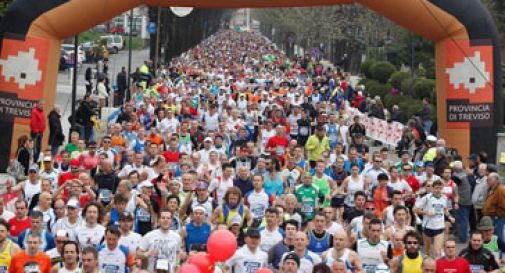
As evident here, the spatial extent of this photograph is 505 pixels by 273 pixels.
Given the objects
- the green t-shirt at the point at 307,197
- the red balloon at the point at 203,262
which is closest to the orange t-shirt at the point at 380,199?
the green t-shirt at the point at 307,197

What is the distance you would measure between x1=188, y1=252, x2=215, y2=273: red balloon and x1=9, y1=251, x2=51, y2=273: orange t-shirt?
1.55 metres

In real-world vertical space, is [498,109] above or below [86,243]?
above

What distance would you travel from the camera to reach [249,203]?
15.4 meters

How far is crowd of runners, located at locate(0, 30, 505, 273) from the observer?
38.9 ft

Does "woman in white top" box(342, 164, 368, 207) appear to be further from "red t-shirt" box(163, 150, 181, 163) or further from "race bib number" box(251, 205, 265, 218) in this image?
"red t-shirt" box(163, 150, 181, 163)

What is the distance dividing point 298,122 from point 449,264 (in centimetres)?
1334

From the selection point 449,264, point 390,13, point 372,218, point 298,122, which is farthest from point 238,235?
point 298,122

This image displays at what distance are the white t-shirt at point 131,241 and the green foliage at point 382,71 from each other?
34.3m

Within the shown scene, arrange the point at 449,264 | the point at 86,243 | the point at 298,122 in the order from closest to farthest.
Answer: the point at 449,264 → the point at 86,243 → the point at 298,122

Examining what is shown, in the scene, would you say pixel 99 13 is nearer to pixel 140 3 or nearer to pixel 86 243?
pixel 140 3

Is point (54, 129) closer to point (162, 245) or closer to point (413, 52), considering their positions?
point (162, 245)

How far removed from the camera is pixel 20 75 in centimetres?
2170

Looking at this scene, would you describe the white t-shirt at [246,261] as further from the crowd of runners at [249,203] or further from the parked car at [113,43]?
the parked car at [113,43]

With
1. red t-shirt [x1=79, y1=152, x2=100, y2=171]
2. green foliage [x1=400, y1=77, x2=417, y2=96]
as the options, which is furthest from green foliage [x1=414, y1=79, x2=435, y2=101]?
red t-shirt [x1=79, y1=152, x2=100, y2=171]
